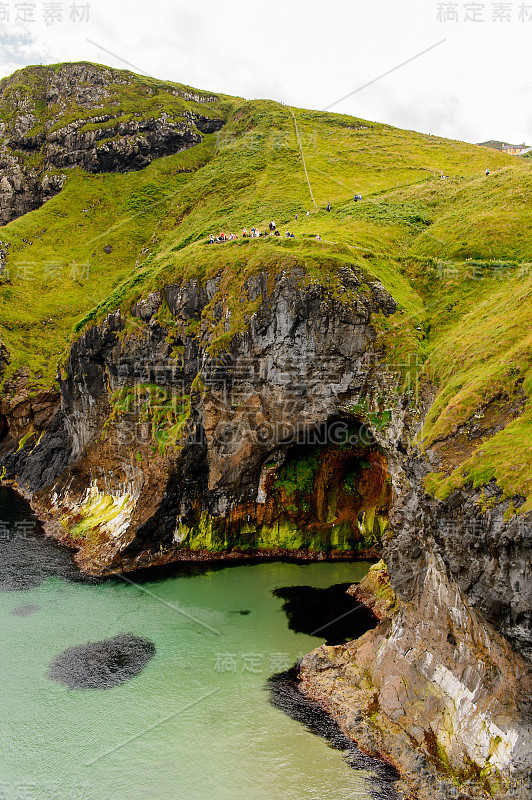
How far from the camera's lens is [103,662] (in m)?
27.1

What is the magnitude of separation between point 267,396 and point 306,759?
24.4 metres

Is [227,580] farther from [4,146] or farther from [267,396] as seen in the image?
[4,146]

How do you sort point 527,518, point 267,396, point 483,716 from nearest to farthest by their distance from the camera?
1. point 527,518
2. point 483,716
3. point 267,396

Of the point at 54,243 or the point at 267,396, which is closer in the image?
the point at 267,396

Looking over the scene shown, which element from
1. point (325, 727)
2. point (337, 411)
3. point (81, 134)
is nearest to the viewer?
point (325, 727)

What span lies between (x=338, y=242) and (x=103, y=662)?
116 ft

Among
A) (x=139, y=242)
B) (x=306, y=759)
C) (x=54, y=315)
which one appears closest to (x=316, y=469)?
(x=306, y=759)

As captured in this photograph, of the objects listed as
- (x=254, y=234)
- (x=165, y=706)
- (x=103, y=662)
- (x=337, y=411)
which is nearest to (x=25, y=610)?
(x=103, y=662)

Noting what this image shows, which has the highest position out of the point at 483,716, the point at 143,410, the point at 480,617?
the point at 143,410

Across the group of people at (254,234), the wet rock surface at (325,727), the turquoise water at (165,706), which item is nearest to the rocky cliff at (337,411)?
the wet rock surface at (325,727)

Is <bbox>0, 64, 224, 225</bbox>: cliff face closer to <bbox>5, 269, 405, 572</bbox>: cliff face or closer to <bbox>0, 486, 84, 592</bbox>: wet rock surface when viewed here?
<bbox>5, 269, 405, 572</bbox>: cliff face

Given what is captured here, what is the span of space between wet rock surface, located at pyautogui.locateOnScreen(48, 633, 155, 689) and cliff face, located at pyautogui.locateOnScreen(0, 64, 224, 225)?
9395cm

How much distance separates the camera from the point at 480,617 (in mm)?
18016

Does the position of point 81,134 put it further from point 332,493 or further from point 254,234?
point 332,493
